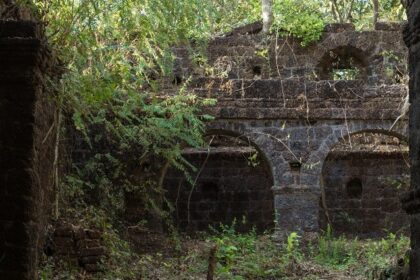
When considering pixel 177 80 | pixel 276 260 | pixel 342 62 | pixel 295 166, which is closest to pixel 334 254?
pixel 276 260

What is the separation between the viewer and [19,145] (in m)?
4.78

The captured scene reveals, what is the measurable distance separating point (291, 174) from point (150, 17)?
5.74m

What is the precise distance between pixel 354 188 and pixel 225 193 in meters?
3.13

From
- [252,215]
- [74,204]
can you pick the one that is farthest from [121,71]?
[252,215]

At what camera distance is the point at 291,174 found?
11.2 metres

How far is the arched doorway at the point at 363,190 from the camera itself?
15.3 meters

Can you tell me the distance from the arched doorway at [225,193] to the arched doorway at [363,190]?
57.0 inches

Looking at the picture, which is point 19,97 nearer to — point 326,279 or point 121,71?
point 121,71

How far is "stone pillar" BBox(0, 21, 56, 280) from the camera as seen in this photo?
4707mm

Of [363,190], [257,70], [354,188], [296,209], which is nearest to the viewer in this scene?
[296,209]

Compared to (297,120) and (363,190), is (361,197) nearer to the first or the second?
(363,190)

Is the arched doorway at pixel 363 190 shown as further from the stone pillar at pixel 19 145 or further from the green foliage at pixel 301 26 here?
the stone pillar at pixel 19 145

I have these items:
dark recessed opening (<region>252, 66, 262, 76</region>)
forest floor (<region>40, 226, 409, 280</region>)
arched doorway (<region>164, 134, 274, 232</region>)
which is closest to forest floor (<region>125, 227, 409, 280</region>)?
forest floor (<region>40, 226, 409, 280</region>)

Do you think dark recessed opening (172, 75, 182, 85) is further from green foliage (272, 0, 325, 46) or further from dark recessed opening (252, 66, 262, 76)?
green foliage (272, 0, 325, 46)
